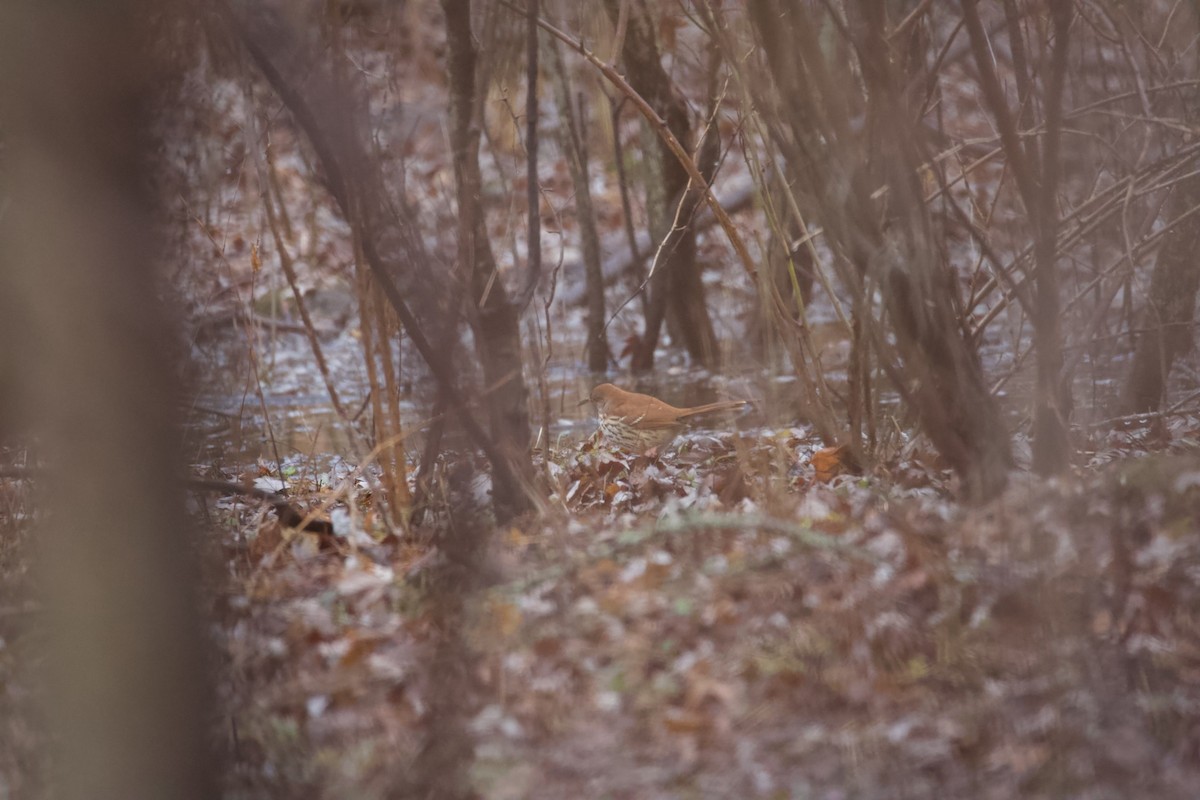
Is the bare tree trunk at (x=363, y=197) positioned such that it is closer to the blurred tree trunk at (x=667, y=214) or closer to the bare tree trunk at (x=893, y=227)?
the bare tree trunk at (x=893, y=227)

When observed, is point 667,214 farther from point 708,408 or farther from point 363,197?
point 363,197

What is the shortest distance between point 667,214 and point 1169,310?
346 centimetres

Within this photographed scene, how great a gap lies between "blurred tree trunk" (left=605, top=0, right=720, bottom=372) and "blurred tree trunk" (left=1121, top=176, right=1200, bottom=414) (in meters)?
2.29

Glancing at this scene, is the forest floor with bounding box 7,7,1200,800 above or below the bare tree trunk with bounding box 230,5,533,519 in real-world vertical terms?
below

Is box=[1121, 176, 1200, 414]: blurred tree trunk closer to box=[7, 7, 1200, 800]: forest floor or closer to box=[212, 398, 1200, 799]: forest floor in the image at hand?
box=[7, 7, 1200, 800]: forest floor

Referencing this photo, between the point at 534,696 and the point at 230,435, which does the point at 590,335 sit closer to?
the point at 230,435

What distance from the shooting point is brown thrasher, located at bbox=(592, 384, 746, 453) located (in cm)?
607

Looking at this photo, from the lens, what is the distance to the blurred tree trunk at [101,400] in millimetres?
2373

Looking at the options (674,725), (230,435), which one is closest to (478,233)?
(674,725)

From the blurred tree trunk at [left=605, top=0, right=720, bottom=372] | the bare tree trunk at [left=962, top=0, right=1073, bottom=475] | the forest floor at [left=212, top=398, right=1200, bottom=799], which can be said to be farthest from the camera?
the blurred tree trunk at [left=605, top=0, right=720, bottom=372]

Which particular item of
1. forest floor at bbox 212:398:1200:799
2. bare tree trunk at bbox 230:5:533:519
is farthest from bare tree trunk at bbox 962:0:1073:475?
bare tree trunk at bbox 230:5:533:519

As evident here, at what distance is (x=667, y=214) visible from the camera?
8148mm

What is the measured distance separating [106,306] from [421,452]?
220cm

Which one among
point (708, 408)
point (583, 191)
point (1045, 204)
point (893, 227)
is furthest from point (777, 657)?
point (583, 191)
